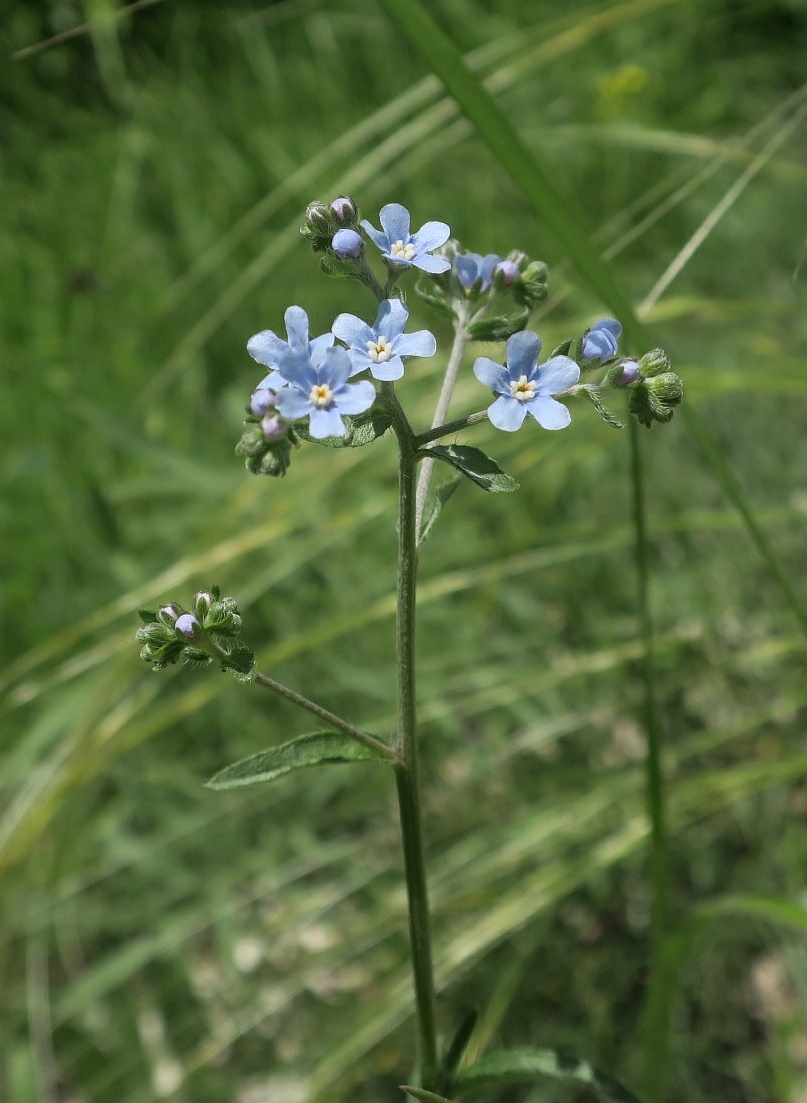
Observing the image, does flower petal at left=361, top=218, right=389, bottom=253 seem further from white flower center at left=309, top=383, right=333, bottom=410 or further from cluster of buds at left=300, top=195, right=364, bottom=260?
white flower center at left=309, top=383, right=333, bottom=410

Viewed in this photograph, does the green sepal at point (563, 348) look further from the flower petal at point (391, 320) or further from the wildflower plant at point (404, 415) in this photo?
the flower petal at point (391, 320)

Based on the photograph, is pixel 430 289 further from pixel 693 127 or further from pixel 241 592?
pixel 693 127

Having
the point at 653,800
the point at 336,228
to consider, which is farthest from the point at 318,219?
the point at 653,800

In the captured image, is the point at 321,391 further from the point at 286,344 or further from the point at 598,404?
the point at 598,404

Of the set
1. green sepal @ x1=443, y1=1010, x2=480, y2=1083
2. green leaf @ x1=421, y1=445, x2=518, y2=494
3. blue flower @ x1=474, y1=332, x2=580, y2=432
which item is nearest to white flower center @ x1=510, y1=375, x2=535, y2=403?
blue flower @ x1=474, y1=332, x2=580, y2=432

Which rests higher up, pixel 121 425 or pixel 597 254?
pixel 121 425

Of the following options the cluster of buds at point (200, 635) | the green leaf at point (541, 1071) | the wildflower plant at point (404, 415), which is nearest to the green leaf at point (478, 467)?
the wildflower plant at point (404, 415)

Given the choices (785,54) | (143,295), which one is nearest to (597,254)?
(143,295)
